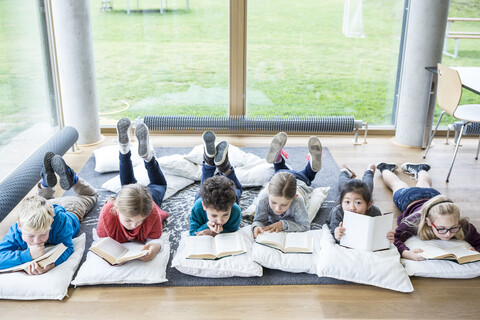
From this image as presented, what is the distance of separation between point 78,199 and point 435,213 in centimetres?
212

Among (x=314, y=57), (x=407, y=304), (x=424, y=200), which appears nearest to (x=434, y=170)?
(x=424, y=200)

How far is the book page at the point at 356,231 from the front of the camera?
2.68 metres

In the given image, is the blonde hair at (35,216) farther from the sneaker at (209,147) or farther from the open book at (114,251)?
the sneaker at (209,147)

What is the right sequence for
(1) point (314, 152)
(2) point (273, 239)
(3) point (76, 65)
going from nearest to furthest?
1. (2) point (273, 239)
2. (1) point (314, 152)
3. (3) point (76, 65)

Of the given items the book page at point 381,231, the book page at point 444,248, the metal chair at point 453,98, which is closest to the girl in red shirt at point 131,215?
the book page at point 381,231

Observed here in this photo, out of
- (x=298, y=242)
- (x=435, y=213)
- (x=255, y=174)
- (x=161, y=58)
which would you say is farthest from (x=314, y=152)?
(x=161, y=58)

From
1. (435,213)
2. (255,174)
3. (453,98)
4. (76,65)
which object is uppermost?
(76,65)

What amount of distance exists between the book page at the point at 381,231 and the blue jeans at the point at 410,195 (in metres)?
0.59

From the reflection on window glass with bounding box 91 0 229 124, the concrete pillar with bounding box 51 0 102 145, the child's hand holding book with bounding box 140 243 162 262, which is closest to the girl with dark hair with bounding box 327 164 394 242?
the child's hand holding book with bounding box 140 243 162 262

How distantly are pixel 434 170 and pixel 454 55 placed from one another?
4.22 ft

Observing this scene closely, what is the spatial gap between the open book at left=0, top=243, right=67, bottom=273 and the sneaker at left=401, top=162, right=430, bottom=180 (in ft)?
8.57

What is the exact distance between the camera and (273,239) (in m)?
2.79

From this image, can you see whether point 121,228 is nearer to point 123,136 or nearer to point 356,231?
point 123,136

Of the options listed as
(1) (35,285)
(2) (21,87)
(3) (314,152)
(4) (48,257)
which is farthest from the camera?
(2) (21,87)
